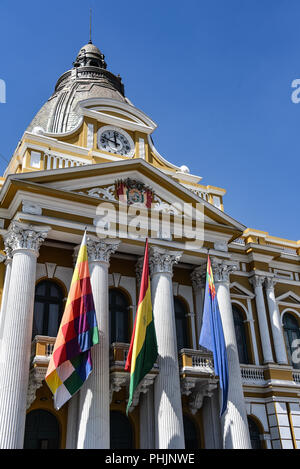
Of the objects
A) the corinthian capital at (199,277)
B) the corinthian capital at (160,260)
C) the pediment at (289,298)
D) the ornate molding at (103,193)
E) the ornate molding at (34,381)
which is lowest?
the ornate molding at (34,381)

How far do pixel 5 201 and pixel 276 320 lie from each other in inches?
507

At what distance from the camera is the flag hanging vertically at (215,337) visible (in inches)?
731

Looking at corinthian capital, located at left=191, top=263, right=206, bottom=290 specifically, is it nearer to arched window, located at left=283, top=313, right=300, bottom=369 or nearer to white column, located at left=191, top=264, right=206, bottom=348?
white column, located at left=191, top=264, right=206, bottom=348

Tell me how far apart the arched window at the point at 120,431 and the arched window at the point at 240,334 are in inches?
240

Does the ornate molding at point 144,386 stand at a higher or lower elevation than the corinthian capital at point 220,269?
lower

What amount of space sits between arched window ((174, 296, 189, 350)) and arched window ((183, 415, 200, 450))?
2849 mm

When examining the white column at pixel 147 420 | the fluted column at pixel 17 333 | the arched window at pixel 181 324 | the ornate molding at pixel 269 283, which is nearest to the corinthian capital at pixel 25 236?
the fluted column at pixel 17 333

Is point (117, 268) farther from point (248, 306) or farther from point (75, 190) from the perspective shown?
point (248, 306)

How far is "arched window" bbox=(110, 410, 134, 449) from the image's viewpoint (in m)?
19.2

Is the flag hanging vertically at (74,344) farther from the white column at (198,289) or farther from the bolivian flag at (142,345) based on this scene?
the white column at (198,289)

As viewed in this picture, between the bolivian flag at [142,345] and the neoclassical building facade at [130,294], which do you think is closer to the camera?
the bolivian flag at [142,345]

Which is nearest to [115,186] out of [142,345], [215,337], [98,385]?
[142,345]

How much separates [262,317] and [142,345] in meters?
8.45
